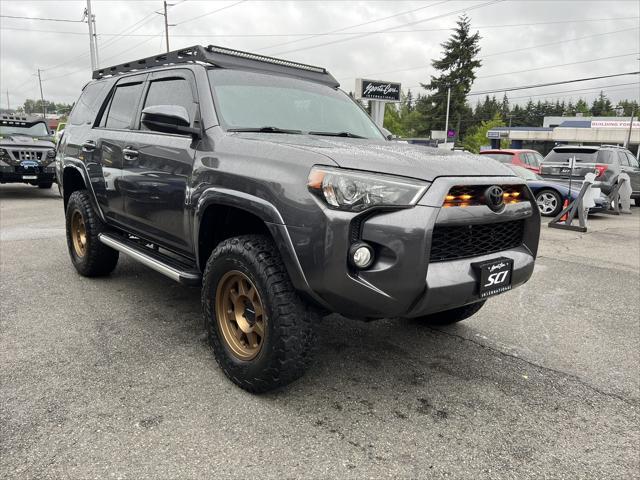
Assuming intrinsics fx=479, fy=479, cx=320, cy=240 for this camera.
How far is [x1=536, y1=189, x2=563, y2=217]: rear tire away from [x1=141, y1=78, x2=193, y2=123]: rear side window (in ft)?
32.0

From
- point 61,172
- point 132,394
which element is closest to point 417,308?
point 132,394

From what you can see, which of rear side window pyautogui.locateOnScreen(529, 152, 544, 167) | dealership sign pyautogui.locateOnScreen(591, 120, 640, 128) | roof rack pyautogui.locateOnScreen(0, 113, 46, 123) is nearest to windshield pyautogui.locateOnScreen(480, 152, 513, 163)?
rear side window pyautogui.locateOnScreen(529, 152, 544, 167)

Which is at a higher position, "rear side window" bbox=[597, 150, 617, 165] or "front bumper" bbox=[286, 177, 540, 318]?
"rear side window" bbox=[597, 150, 617, 165]

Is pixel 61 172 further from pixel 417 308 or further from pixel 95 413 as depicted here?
pixel 417 308

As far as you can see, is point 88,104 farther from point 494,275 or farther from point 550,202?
point 550,202

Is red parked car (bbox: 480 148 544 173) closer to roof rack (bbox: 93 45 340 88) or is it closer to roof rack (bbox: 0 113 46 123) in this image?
roof rack (bbox: 93 45 340 88)

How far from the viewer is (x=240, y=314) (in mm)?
2918

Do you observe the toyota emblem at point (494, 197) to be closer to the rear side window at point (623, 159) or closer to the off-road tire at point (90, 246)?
the off-road tire at point (90, 246)

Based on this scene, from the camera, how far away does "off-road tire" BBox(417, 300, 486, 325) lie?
12.1 ft

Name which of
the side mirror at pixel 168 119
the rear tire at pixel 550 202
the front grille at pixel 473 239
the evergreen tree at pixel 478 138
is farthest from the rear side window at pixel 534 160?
the evergreen tree at pixel 478 138

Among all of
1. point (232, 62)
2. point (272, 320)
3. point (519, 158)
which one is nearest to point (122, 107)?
point (232, 62)

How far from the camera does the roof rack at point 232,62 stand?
3.56 metres

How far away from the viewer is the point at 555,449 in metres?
2.42

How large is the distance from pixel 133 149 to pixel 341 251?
7.72 feet
